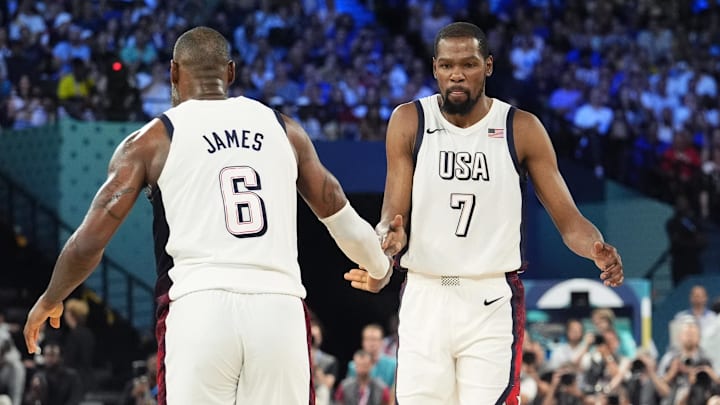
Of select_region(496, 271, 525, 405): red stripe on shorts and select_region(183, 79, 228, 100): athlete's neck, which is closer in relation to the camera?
select_region(183, 79, 228, 100): athlete's neck

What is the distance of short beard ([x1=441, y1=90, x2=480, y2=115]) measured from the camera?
7066 millimetres

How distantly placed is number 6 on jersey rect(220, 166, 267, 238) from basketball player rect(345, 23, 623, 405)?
1.52m

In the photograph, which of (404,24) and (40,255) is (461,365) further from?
(404,24)

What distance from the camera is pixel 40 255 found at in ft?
59.8

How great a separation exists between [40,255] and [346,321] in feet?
14.8

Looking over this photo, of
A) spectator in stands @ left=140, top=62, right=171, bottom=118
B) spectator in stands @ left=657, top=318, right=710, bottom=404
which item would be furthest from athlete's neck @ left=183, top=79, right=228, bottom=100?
spectator in stands @ left=140, top=62, right=171, bottom=118

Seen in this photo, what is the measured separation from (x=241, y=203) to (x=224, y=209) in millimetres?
70

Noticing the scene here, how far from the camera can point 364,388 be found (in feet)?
46.2

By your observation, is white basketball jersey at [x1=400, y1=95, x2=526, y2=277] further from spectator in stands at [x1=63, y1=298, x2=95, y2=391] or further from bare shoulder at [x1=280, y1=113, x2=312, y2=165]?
spectator in stands at [x1=63, y1=298, x2=95, y2=391]

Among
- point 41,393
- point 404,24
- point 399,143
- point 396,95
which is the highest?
point 404,24

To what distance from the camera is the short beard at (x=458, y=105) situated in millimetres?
7066

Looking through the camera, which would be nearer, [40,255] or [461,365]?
→ [461,365]

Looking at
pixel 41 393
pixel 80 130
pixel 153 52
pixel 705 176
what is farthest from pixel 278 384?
pixel 705 176

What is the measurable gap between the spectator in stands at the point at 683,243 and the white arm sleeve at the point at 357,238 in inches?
557
